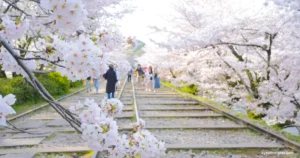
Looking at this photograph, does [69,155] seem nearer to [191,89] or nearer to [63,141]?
[63,141]

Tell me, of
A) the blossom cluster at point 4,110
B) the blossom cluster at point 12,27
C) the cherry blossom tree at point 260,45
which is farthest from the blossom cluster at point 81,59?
the cherry blossom tree at point 260,45

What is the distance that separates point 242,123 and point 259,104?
2.98 meters

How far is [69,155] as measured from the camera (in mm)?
4836

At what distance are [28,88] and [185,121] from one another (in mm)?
7122

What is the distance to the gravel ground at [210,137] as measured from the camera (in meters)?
5.75

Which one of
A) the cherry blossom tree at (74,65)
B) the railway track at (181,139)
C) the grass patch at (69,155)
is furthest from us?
the railway track at (181,139)

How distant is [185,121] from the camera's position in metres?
8.07

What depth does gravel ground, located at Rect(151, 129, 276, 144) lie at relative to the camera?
575 centimetres

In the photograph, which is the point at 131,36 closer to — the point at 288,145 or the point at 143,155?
the point at 143,155

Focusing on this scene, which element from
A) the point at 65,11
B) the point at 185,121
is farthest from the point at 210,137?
the point at 65,11

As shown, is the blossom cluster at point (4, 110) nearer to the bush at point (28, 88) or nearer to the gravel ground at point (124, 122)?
the gravel ground at point (124, 122)

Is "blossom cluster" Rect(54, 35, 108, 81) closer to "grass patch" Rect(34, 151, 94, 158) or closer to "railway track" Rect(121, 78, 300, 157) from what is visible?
"grass patch" Rect(34, 151, 94, 158)

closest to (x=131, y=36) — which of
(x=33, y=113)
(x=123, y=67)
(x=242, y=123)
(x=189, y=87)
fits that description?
(x=123, y=67)

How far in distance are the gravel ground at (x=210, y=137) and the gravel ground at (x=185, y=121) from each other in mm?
815
